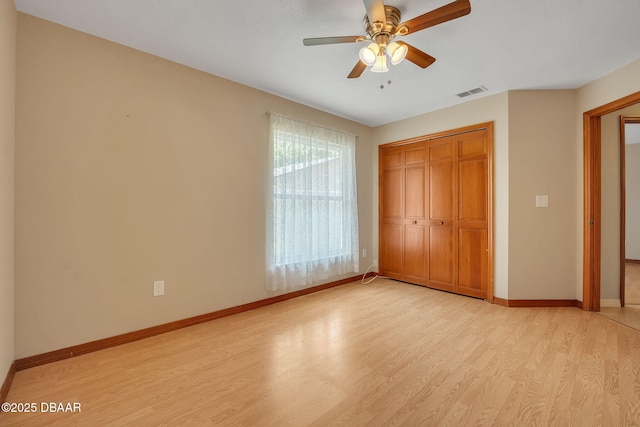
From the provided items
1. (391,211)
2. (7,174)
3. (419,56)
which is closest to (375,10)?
(419,56)

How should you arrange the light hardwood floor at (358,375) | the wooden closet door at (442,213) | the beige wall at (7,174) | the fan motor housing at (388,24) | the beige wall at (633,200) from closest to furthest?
the light hardwood floor at (358,375)
the beige wall at (7,174)
the fan motor housing at (388,24)
the wooden closet door at (442,213)
the beige wall at (633,200)

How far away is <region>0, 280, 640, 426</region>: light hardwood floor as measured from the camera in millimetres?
1449

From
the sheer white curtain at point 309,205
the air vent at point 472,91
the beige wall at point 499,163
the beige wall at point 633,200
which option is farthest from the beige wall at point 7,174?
the beige wall at point 633,200

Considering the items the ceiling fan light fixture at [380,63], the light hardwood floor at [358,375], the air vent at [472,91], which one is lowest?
the light hardwood floor at [358,375]

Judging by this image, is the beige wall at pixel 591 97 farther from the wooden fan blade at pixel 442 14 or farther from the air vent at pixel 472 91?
the wooden fan blade at pixel 442 14

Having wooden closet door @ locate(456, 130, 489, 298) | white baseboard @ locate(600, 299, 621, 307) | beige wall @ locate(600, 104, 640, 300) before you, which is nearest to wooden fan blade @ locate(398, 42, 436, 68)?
wooden closet door @ locate(456, 130, 489, 298)

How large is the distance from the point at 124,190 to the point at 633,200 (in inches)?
327

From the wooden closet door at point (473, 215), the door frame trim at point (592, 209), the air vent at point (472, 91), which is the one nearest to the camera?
the door frame trim at point (592, 209)

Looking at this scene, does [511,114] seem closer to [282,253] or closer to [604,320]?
[604,320]

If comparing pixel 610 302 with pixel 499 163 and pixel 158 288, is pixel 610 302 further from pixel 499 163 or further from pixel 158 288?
pixel 158 288

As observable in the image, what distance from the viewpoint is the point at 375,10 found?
5.16 ft

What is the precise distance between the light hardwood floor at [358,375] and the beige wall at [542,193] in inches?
17.9

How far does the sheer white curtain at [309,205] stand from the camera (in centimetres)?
316

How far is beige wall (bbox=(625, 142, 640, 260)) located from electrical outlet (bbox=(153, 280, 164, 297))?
8021mm
